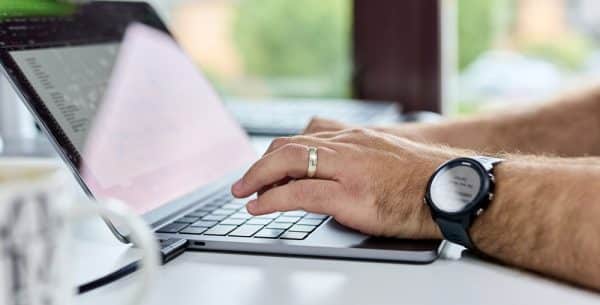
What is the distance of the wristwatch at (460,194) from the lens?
2.63 ft

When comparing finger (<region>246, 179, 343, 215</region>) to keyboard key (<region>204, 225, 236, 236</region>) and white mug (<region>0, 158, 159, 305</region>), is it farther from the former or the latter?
white mug (<region>0, 158, 159, 305</region>)

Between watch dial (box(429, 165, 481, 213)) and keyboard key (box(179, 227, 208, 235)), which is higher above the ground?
watch dial (box(429, 165, 481, 213))

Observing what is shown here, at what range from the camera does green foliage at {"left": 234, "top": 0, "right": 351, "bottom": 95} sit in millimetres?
1985

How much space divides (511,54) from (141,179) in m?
1.18

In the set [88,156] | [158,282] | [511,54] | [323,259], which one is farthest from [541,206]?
[511,54]

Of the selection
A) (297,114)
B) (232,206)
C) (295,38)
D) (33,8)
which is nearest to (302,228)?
(232,206)

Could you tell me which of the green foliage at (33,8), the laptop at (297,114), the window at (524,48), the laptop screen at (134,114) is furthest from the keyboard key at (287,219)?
the window at (524,48)

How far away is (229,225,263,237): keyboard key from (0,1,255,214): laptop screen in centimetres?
11

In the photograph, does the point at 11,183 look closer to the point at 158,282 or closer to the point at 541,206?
the point at 158,282

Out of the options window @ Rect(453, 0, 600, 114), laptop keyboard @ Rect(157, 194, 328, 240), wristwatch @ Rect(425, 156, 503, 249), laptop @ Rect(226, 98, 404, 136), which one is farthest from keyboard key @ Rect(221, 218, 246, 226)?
window @ Rect(453, 0, 600, 114)

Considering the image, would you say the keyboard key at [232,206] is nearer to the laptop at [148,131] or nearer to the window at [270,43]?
the laptop at [148,131]

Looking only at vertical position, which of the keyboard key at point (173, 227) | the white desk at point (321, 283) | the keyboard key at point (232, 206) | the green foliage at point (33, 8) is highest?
the green foliage at point (33, 8)

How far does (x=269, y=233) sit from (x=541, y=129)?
2.07 ft

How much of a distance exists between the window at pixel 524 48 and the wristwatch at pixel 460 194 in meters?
1.09
